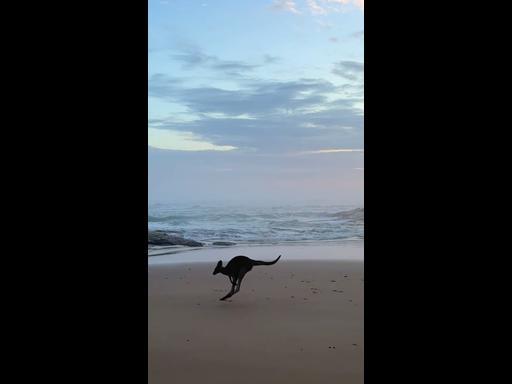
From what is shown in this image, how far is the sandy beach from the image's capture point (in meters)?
2.72

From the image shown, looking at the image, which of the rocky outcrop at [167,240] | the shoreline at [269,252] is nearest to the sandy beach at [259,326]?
the shoreline at [269,252]

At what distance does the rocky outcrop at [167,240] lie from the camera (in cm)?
886

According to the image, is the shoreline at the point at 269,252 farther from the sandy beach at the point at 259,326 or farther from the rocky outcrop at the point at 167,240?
the sandy beach at the point at 259,326

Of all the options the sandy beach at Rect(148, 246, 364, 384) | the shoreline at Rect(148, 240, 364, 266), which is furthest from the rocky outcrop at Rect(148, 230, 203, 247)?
the sandy beach at Rect(148, 246, 364, 384)

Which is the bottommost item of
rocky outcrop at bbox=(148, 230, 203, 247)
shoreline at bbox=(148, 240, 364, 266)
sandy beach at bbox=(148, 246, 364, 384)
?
sandy beach at bbox=(148, 246, 364, 384)

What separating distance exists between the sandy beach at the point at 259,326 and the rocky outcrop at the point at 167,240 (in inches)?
101

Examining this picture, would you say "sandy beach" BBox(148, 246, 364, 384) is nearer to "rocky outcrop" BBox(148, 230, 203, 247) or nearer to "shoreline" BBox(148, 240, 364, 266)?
"shoreline" BBox(148, 240, 364, 266)

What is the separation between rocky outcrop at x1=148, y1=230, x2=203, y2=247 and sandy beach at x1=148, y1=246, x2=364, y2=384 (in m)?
2.55

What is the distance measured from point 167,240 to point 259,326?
5649 mm
